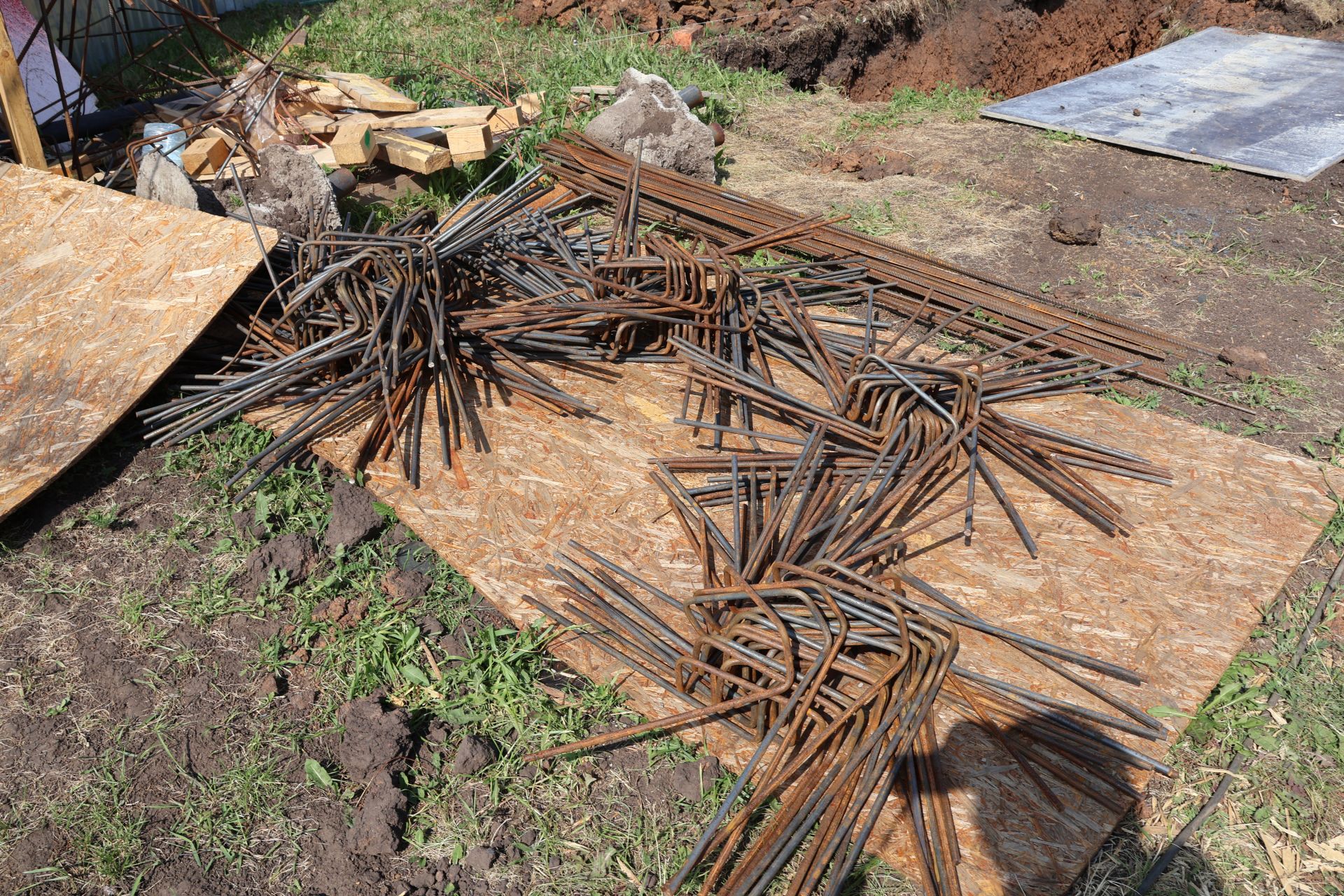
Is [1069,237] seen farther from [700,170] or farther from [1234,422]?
[700,170]

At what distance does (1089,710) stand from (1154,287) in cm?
341

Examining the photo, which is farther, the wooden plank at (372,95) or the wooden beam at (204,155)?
the wooden plank at (372,95)

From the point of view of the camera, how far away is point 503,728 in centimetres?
283

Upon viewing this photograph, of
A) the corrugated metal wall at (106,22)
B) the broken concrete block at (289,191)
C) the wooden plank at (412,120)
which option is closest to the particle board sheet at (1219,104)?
the wooden plank at (412,120)

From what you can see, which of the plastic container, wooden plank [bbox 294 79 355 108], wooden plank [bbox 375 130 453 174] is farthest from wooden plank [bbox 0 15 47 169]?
wooden plank [bbox 294 79 355 108]

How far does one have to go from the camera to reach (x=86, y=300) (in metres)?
4.07

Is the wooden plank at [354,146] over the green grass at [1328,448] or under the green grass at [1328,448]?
over

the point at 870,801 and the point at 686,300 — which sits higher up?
the point at 686,300

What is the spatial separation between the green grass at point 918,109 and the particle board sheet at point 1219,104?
0.35 metres

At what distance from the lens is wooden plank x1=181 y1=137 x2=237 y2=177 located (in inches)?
229

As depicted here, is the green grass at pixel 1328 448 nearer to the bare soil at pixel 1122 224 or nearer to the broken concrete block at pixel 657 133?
the bare soil at pixel 1122 224

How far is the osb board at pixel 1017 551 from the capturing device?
8.54 ft

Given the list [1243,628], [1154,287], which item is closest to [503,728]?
[1243,628]

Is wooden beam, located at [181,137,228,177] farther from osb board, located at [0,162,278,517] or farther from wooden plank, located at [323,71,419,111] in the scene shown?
osb board, located at [0,162,278,517]
